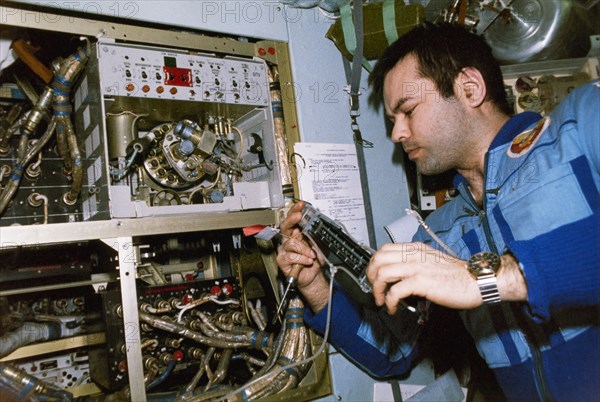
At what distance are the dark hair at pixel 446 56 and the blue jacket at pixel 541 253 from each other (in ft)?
0.75

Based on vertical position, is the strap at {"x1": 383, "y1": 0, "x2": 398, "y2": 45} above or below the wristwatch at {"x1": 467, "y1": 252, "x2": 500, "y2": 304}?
above

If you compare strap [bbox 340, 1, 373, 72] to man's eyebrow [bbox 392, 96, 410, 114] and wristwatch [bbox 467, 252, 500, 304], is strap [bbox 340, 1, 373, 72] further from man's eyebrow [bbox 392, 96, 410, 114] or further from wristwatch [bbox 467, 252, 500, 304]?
wristwatch [bbox 467, 252, 500, 304]

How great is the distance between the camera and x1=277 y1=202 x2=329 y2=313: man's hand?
1.43m

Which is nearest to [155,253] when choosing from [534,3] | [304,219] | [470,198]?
[304,219]

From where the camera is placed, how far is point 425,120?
1.46 meters

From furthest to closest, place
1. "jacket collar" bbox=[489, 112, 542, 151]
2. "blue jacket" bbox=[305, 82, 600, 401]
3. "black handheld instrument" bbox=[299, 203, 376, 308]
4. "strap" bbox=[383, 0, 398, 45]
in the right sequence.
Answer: "strap" bbox=[383, 0, 398, 45] → "jacket collar" bbox=[489, 112, 542, 151] → "black handheld instrument" bbox=[299, 203, 376, 308] → "blue jacket" bbox=[305, 82, 600, 401]

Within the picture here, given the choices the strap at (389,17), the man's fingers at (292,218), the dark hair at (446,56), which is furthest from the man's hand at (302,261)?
the strap at (389,17)

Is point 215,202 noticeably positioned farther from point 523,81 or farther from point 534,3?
point 534,3

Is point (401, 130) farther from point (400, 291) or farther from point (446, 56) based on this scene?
point (400, 291)

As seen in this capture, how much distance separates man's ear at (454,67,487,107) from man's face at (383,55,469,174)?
0.04 meters

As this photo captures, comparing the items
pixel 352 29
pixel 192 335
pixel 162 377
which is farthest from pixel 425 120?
Result: pixel 162 377

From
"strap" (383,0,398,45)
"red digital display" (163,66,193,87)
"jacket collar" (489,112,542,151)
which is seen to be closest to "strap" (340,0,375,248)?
"strap" (383,0,398,45)

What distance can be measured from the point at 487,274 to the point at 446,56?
2.99 feet

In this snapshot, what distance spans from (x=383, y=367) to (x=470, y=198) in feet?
2.29
